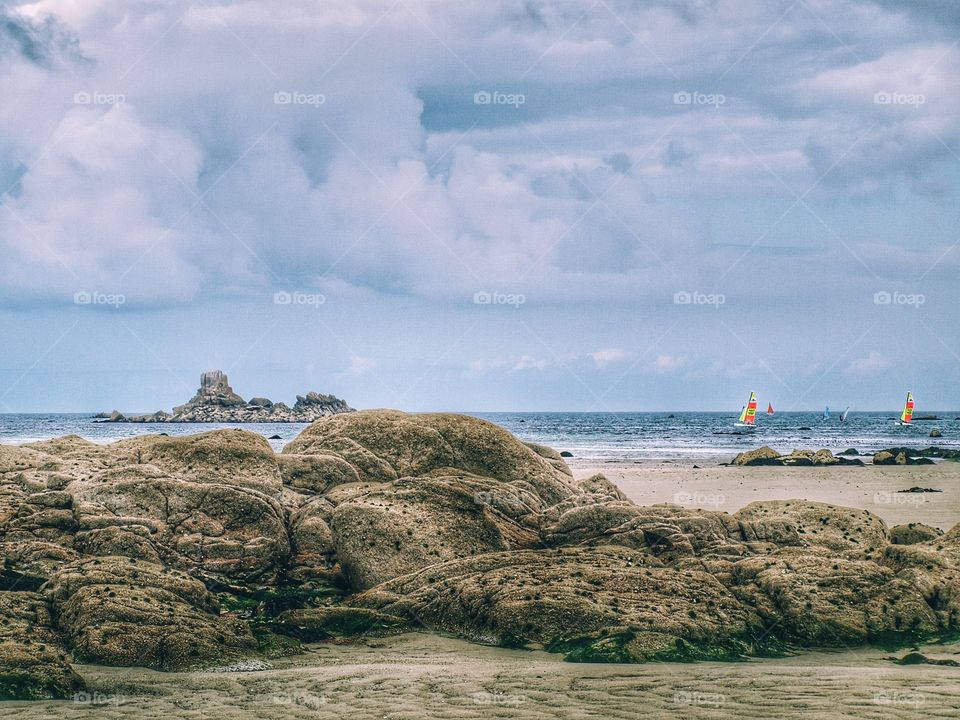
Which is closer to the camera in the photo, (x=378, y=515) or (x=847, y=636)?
(x=847, y=636)

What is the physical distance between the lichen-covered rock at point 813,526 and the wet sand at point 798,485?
199 inches

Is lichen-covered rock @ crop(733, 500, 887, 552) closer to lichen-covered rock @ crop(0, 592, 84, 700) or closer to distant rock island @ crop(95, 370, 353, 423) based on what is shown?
lichen-covered rock @ crop(0, 592, 84, 700)

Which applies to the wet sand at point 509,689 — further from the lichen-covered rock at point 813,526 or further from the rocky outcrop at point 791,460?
the rocky outcrop at point 791,460

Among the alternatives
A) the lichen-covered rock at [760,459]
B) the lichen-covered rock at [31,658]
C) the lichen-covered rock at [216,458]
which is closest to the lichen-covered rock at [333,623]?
the lichen-covered rock at [31,658]

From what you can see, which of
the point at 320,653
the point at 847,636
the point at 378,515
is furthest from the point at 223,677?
the point at 847,636

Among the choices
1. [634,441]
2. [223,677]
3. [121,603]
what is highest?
[634,441]

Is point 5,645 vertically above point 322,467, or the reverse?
point 322,467

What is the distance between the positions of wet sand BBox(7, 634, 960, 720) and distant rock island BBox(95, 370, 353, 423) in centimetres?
11221

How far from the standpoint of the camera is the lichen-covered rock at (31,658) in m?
11.6

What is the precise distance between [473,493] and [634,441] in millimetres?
64136

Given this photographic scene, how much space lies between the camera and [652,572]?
15.2 metres

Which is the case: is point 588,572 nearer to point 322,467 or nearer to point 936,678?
point 936,678

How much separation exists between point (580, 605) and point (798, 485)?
85.1 feet

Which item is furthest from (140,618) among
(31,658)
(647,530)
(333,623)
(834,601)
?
(834,601)
